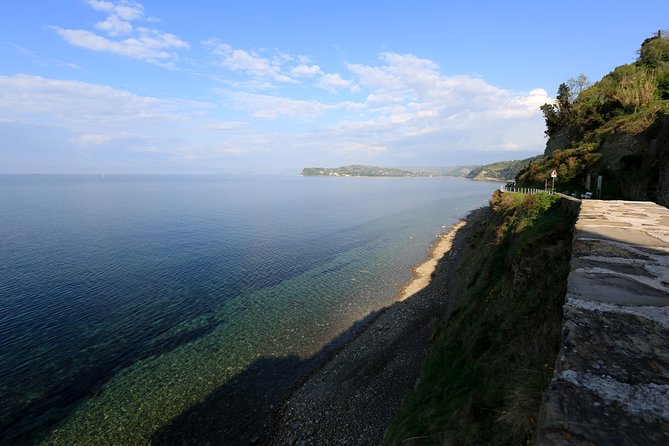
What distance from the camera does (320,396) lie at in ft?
67.4

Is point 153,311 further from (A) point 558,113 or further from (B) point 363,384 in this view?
(A) point 558,113

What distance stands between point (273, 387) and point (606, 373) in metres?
21.9

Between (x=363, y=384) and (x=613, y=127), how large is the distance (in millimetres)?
43744

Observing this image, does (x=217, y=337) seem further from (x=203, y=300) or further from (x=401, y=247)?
(x=401, y=247)

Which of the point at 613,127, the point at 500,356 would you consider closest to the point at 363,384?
the point at 500,356

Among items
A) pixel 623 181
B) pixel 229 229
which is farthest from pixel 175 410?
pixel 229 229

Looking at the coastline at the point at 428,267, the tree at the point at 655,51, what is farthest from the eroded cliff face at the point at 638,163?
the tree at the point at 655,51

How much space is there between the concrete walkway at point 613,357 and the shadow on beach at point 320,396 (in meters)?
14.3

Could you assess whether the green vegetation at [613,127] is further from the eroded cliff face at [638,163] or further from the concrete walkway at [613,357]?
the concrete walkway at [613,357]

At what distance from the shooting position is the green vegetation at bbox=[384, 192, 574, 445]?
6.46 m

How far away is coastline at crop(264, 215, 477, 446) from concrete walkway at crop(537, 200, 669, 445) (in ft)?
46.9

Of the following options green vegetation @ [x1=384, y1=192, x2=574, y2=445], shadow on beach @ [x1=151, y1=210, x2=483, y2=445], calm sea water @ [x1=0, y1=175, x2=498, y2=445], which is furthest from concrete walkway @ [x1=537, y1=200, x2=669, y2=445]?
calm sea water @ [x1=0, y1=175, x2=498, y2=445]

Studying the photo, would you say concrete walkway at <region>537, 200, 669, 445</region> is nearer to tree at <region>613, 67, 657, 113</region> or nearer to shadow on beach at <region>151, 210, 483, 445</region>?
shadow on beach at <region>151, 210, 483, 445</region>

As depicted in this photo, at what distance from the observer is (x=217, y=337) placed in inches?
1115
